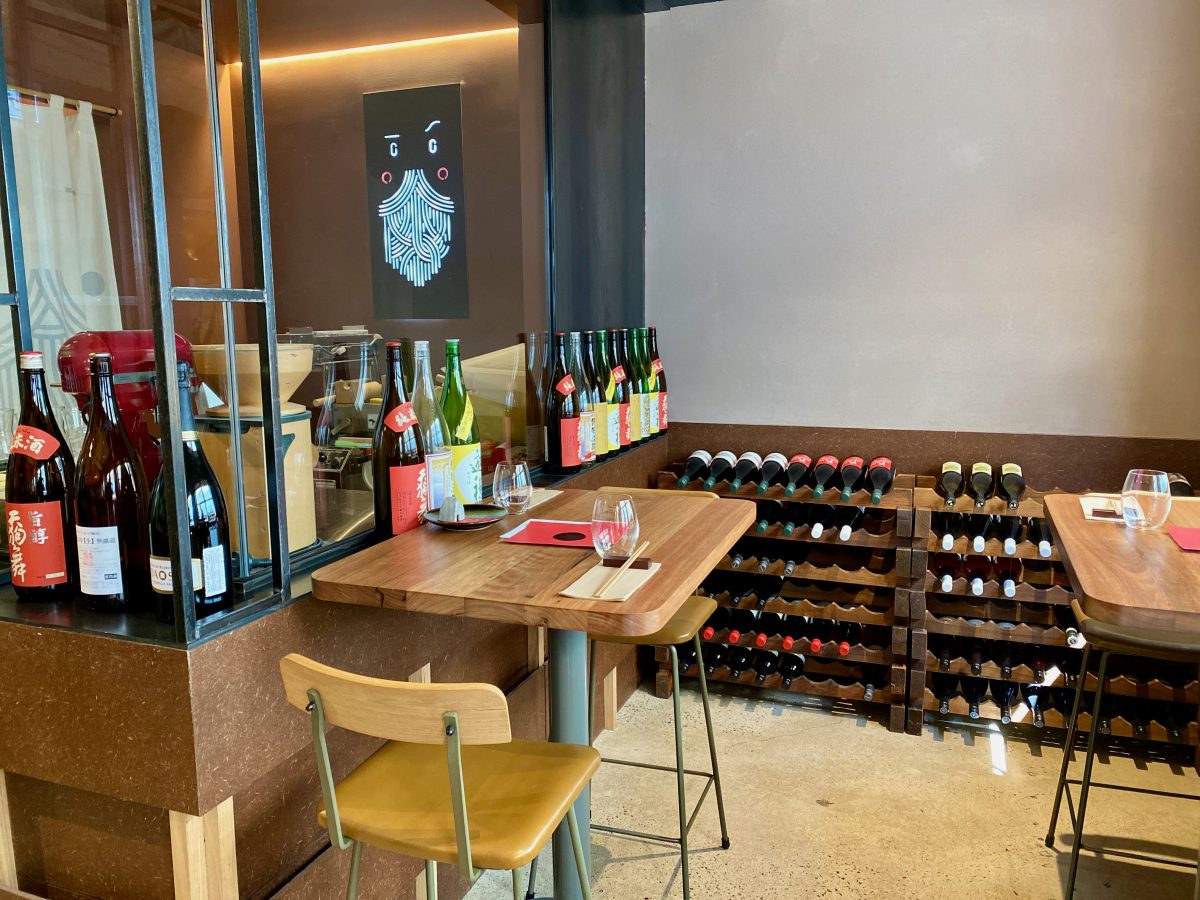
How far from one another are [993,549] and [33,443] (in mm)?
2510

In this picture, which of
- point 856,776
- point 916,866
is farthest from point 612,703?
point 916,866

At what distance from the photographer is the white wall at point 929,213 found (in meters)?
2.72

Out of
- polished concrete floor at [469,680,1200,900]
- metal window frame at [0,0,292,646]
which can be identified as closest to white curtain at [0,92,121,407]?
metal window frame at [0,0,292,646]

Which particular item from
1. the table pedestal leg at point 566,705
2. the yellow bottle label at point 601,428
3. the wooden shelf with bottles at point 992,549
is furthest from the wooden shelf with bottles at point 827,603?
the table pedestal leg at point 566,705

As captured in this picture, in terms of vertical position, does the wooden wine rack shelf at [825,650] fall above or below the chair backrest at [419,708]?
below

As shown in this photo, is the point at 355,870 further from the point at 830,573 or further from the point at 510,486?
the point at 830,573

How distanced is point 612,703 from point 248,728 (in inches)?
66.0

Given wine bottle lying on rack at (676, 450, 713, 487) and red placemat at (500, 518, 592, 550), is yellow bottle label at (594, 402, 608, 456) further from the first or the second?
red placemat at (500, 518, 592, 550)

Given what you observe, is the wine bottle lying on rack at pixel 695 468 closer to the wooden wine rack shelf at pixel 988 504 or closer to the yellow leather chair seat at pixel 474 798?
the wooden wine rack shelf at pixel 988 504

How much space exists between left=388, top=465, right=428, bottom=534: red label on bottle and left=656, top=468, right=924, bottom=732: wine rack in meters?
1.40

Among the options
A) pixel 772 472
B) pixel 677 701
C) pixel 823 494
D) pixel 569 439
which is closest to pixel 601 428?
pixel 569 439

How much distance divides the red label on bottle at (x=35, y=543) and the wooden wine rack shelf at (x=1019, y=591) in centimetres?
236

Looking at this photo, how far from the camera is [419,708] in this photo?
107cm

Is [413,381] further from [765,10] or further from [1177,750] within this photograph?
[1177,750]
